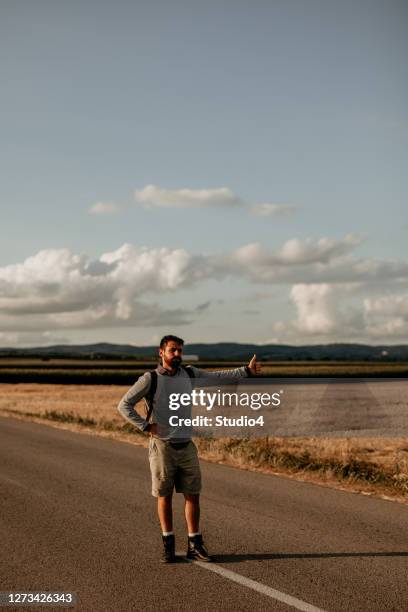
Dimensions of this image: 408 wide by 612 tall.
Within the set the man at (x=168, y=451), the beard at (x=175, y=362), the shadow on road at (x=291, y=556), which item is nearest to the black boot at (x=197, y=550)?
the man at (x=168, y=451)

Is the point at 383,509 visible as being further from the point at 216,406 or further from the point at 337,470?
the point at 216,406

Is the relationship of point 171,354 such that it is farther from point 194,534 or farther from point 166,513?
point 194,534

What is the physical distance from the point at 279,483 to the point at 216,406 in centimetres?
2569

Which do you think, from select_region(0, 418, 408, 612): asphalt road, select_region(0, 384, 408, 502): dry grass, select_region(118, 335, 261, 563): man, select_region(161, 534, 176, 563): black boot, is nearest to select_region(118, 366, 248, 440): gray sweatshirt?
select_region(118, 335, 261, 563): man

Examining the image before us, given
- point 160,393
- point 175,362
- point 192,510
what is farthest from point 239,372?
point 192,510

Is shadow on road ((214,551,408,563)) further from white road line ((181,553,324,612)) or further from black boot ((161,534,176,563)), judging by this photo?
black boot ((161,534,176,563))

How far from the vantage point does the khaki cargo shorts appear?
680 cm

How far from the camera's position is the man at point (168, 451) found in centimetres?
680

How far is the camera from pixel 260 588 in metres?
6.02

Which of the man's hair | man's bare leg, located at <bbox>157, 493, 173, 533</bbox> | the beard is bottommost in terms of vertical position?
man's bare leg, located at <bbox>157, 493, 173, 533</bbox>

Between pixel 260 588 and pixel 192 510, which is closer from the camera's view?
pixel 260 588

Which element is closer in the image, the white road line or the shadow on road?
the white road line

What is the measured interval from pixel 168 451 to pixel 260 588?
1485 mm

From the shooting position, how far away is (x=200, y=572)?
653 centimetres
